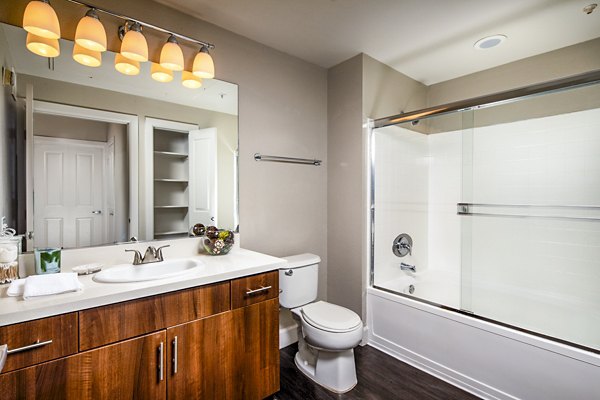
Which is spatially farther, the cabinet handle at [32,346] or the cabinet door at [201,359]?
the cabinet door at [201,359]

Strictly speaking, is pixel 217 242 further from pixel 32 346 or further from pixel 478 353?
pixel 478 353

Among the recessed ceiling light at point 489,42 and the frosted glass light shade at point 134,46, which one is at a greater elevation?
the recessed ceiling light at point 489,42

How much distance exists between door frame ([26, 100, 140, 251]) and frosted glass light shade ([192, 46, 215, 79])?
1.55 ft

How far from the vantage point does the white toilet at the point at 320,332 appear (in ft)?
5.97

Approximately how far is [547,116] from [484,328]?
174 centimetres

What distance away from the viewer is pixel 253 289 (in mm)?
1580

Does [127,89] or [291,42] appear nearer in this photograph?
[127,89]

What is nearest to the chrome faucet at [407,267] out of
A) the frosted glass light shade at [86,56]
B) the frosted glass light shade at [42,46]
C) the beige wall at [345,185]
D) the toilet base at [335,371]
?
the beige wall at [345,185]

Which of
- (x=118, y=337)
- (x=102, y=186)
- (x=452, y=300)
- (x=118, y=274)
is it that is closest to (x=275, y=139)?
(x=102, y=186)

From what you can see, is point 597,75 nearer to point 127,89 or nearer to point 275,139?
point 275,139

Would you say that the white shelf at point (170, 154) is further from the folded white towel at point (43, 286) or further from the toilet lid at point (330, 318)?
the toilet lid at point (330, 318)

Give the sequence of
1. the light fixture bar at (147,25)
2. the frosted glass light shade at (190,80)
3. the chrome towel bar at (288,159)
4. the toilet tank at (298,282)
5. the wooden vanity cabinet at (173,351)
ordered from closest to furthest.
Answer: the wooden vanity cabinet at (173,351), the light fixture bar at (147,25), the frosted glass light shade at (190,80), the toilet tank at (298,282), the chrome towel bar at (288,159)

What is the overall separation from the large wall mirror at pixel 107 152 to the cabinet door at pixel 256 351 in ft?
2.37

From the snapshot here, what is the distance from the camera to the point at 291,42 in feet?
7.45
